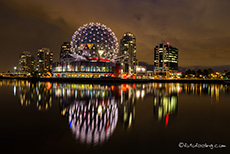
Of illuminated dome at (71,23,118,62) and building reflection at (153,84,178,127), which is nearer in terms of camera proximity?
building reflection at (153,84,178,127)

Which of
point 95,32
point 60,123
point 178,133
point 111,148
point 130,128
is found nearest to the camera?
point 111,148

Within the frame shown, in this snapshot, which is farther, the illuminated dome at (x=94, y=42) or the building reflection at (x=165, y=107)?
the illuminated dome at (x=94, y=42)

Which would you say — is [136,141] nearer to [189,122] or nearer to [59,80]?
[189,122]

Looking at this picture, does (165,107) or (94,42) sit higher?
(94,42)

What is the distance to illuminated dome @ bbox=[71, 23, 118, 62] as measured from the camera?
3503 inches

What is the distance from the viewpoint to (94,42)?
8900 cm

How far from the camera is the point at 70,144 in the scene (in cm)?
750

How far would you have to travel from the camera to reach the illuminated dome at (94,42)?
89.0 meters

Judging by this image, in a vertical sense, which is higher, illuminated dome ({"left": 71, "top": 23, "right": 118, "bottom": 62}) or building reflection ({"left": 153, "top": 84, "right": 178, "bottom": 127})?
illuminated dome ({"left": 71, "top": 23, "right": 118, "bottom": 62})

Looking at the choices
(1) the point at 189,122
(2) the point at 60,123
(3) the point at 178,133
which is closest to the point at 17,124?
(2) the point at 60,123

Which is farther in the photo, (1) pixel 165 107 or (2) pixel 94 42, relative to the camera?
(2) pixel 94 42

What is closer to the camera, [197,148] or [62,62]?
[197,148]

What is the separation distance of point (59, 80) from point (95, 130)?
229ft

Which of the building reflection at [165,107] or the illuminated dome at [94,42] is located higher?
the illuminated dome at [94,42]
